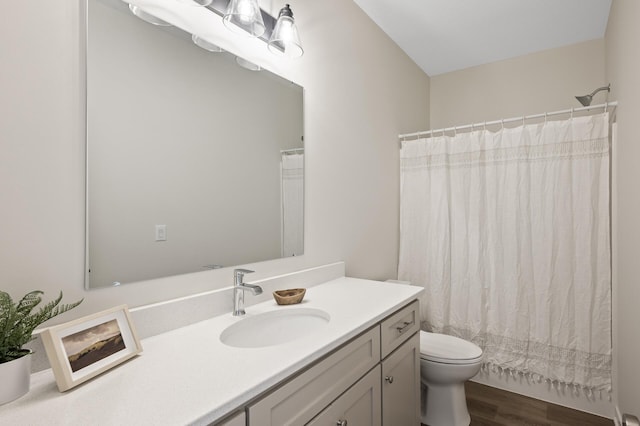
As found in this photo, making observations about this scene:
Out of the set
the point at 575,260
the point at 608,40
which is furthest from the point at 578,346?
the point at 608,40

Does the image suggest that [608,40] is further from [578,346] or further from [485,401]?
[485,401]

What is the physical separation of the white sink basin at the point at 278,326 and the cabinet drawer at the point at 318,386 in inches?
6.8

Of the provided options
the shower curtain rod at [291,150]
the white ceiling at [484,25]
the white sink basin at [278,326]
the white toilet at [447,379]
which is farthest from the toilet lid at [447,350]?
the white ceiling at [484,25]

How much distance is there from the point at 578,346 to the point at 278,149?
85.1 inches

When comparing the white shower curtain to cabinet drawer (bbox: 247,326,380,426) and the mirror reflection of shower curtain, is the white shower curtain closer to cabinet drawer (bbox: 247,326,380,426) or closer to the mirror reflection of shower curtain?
the mirror reflection of shower curtain

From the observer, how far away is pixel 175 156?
4.00ft

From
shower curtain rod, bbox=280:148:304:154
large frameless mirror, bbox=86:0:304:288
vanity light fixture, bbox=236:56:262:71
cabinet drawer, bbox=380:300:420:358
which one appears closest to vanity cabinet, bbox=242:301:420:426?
cabinet drawer, bbox=380:300:420:358

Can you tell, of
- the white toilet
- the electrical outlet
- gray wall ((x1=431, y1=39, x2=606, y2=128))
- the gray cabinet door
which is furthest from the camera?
gray wall ((x1=431, y1=39, x2=606, y2=128))

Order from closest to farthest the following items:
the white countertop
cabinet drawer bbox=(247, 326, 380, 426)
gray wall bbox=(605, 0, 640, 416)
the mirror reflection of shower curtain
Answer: the white countertop, cabinet drawer bbox=(247, 326, 380, 426), gray wall bbox=(605, 0, 640, 416), the mirror reflection of shower curtain

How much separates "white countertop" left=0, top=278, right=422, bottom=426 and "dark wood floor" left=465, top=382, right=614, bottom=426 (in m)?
1.50

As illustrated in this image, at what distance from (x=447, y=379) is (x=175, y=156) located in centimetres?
179

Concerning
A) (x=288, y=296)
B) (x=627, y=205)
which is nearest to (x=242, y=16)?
(x=288, y=296)

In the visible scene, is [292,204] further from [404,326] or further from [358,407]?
[358,407]

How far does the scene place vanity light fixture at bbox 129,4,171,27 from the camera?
1100 mm
